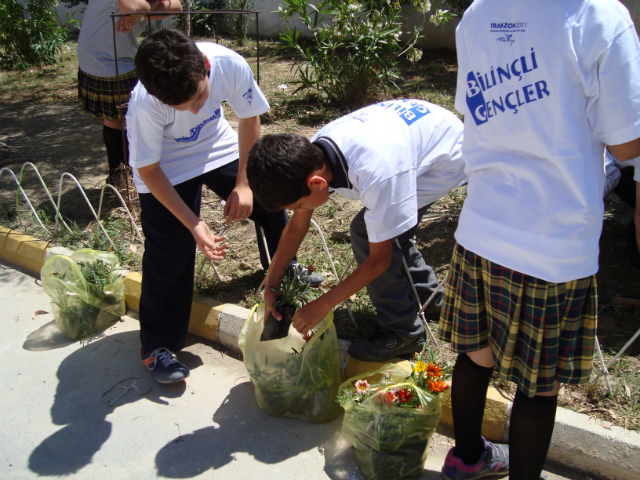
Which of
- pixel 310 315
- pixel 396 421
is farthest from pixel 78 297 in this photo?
pixel 396 421

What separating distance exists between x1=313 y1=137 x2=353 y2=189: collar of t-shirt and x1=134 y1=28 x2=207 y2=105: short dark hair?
624mm

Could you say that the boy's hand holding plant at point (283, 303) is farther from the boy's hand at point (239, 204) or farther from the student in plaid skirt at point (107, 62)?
the student in plaid skirt at point (107, 62)

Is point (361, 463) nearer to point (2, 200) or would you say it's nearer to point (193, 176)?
point (193, 176)

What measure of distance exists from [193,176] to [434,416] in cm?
161

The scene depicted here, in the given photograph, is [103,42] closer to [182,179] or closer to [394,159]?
[182,179]

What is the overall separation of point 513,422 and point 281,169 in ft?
3.55

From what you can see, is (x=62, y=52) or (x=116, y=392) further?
(x=62, y=52)

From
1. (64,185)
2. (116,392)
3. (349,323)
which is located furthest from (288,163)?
(64,185)

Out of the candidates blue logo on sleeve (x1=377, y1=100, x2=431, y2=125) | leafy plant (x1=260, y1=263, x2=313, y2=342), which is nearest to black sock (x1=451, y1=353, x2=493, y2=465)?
leafy plant (x1=260, y1=263, x2=313, y2=342)

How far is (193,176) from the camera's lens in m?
2.67

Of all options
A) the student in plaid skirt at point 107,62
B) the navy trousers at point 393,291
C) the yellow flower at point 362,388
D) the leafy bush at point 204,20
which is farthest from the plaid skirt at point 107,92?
the leafy bush at point 204,20

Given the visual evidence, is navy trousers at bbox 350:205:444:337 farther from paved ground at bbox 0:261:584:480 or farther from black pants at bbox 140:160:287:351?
black pants at bbox 140:160:287:351

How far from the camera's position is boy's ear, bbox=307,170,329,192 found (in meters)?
1.81

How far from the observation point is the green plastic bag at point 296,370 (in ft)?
7.39
